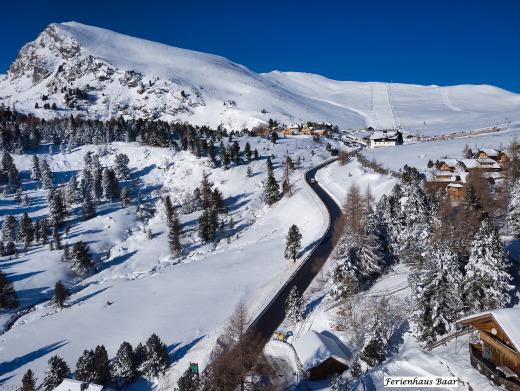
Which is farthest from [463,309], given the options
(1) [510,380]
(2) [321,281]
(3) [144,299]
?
(3) [144,299]

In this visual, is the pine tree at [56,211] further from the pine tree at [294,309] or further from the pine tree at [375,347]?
the pine tree at [375,347]

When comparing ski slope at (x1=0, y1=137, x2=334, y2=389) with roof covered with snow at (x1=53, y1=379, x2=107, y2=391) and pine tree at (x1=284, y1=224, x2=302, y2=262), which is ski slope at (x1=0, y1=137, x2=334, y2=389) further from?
roof covered with snow at (x1=53, y1=379, x2=107, y2=391)

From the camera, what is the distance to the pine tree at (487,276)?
2620 cm

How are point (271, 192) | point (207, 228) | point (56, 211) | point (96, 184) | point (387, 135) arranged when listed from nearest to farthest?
point (207, 228) → point (56, 211) → point (271, 192) → point (96, 184) → point (387, 135)

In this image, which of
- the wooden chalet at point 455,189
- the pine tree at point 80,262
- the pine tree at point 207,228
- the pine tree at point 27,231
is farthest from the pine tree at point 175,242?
the wooden chalet at point 455,189

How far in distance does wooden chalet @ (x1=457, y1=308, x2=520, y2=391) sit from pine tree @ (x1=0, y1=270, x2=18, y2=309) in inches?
2428

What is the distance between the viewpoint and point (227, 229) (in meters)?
80.6

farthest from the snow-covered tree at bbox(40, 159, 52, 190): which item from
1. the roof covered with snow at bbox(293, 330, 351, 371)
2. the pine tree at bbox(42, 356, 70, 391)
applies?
the roof covered with snow at bbox(293, 330, 351, 371)

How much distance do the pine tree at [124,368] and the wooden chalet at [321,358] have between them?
51.6 ft

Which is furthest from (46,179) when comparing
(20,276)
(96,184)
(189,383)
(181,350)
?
(189,383)

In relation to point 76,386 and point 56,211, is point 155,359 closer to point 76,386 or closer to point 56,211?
point 76,386

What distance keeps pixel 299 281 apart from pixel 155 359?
63.2ft

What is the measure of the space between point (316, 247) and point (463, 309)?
31.0m

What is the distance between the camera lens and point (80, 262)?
6981cm
